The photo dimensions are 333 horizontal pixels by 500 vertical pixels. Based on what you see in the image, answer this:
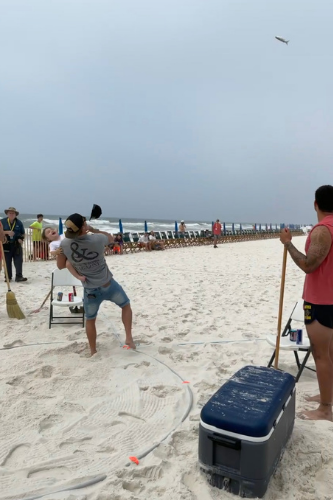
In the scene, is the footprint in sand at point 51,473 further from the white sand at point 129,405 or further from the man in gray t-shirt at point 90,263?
the man in gray t-shirt at point 90,263

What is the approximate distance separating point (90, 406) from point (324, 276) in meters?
1.96

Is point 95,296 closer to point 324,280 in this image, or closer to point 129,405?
point 129,405

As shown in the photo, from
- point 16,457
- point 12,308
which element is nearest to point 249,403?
point 16,457

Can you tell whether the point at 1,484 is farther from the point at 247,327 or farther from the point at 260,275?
the point at 260,275

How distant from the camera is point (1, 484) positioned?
206 centimetres

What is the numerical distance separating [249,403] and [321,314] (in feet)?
2.98

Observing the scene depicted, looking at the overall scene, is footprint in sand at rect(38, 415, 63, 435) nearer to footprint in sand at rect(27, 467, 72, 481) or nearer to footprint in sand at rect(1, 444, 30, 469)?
footprint in sand at rect(1, 444, 30, 469)

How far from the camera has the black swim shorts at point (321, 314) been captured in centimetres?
254

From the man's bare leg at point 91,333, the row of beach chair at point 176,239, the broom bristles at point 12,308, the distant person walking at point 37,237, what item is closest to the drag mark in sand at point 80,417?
the man's bare leg at point 91,333

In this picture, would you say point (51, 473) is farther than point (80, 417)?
No

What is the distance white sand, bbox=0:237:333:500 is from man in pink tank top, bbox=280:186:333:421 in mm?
294

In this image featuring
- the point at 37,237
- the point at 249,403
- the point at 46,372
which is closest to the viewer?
the point at 249,403

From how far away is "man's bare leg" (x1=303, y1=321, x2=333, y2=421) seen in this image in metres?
2.57

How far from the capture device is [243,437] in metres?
1.83
